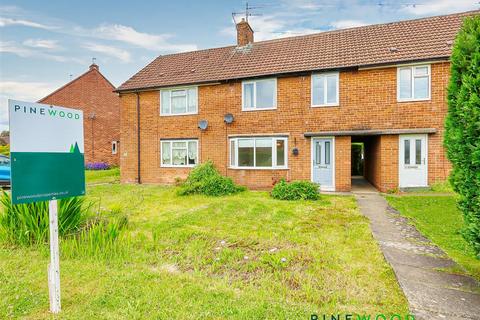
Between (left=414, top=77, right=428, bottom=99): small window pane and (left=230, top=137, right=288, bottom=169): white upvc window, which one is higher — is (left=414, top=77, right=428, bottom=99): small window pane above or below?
above

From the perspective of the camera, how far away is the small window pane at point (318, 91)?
1227cm

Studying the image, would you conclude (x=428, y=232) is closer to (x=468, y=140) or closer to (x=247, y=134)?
(x=468, y=140)

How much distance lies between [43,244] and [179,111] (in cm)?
1075

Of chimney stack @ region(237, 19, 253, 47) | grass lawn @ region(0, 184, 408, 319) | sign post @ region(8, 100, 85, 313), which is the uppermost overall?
chimney stack @ region(237, 19, 253, 47)

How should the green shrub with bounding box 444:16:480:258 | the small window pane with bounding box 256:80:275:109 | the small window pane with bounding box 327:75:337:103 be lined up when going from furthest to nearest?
the small window pane with bounding box 256:80:275:109, the small window pane with bounding box 327:75:337:103, the green shrub with bounding box 444:16:480:258

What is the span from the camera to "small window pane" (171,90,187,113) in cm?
1462

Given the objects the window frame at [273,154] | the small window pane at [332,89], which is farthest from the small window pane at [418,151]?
the window frame at [273,154]

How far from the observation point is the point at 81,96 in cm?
2353

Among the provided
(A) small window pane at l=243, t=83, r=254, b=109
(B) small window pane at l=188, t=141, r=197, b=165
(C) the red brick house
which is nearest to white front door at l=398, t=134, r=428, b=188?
(A) small window pane at l=243, t=83, r=254, b=109

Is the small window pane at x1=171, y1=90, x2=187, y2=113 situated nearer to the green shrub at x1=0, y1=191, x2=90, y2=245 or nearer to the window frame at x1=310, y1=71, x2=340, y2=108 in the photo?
the window frame at x1=310, y1=71, x2=340, y2=108

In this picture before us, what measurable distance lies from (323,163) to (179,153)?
293 inches

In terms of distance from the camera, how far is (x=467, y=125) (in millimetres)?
3098

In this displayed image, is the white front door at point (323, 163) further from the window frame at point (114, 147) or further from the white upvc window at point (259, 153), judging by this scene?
the window frame at point (114, 147)

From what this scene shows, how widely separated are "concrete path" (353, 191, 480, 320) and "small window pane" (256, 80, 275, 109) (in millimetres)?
8146
